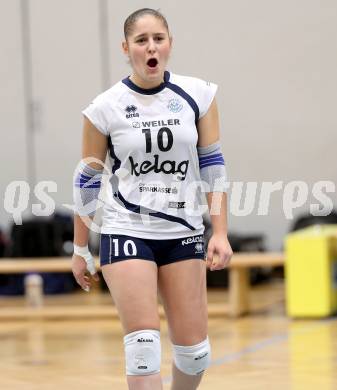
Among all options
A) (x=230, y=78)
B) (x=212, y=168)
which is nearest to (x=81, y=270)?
(x=212, y=168)

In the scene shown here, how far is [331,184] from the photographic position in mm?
10453

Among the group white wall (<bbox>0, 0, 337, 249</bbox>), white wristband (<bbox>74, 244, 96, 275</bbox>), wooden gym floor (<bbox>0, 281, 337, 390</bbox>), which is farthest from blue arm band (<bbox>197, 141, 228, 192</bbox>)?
white wall (<bbox>0, 0, 337, 249</bbox>)

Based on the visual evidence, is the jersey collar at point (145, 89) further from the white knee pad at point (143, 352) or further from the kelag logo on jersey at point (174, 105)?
the white knee pad at point (143, 352)

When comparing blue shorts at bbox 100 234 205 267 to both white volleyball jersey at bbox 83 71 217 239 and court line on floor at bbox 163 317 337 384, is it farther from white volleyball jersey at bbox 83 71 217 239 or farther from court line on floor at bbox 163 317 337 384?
court line on floor at bbox 163 317 337 384

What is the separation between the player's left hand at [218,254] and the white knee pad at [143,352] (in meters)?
0.35

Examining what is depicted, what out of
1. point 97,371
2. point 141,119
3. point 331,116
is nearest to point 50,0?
point 331,116

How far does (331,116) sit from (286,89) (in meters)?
0.56

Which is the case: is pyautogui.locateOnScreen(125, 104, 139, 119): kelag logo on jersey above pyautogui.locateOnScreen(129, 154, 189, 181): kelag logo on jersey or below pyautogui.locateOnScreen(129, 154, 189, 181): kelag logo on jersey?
above

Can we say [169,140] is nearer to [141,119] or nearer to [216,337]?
[141,119]

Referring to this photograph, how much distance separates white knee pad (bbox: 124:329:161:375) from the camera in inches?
146

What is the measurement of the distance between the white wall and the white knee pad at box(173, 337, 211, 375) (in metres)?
6.49

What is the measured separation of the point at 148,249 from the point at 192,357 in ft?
1.56

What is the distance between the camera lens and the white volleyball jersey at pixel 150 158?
3.88m

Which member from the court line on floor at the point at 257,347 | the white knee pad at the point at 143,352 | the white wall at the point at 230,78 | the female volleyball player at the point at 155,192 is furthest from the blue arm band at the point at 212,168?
the white wall at the point at 230,78
